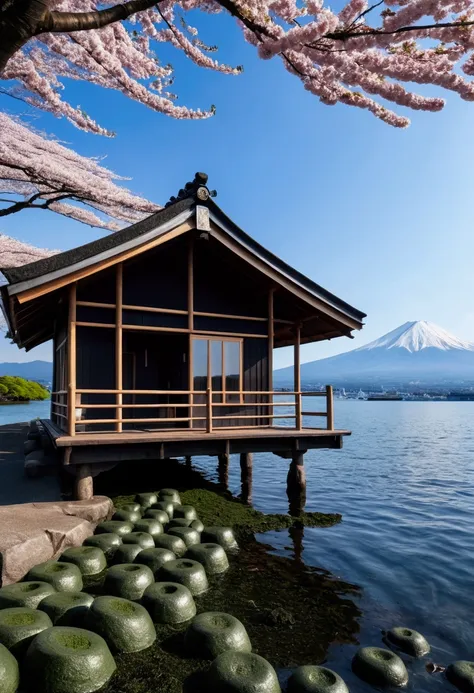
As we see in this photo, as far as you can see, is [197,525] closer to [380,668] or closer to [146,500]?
[146,500]

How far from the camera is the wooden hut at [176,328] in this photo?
1045 centimetres

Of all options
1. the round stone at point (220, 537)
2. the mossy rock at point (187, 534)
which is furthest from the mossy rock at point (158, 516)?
the round stone at point (220, 537)

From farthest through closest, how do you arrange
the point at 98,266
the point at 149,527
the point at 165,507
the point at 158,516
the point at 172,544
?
1. the point at 98,266
2. the point at 165,507
3. the point at 158,516
4. the point at 149,527
5. the point at 172,544

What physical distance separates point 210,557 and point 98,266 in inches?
258

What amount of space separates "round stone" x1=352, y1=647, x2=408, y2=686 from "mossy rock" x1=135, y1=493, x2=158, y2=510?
551 cm

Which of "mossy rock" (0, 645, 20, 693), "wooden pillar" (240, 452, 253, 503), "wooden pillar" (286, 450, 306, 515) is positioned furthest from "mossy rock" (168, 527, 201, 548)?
"wooden pillar" (240, 452, 253, 503)

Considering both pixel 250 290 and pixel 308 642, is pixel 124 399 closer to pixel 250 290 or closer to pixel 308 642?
pixel 250 290

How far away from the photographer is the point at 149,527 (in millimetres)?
8156

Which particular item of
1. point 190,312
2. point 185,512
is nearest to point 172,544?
point 185,512

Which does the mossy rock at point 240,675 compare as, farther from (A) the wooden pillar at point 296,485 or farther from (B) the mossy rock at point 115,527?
(A) the wooden pillar at point 296,485

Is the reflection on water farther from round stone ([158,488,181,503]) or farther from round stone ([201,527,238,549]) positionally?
round stone ([158,488,181,503])

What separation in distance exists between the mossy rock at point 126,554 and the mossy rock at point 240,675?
290 cm

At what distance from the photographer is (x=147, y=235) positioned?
11102mm

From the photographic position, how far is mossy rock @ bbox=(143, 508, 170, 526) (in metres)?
8.86
